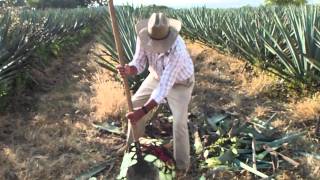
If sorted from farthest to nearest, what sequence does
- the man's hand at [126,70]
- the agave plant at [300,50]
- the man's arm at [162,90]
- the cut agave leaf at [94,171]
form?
the agave plant at [300,50] < the cut agave leaf at [94,171] < the man's hand at [126,70] < the man's arm at [162,90]

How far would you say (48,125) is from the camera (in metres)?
5.82

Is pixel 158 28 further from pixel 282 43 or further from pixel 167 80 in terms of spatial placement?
pixel 282 43

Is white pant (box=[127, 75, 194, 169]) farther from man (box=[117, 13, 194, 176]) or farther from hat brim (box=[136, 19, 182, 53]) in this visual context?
hat brim (box=[136, 19, 182, 53])

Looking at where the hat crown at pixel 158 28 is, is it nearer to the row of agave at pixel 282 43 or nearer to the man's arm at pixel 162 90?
the man's arm at pixel 162 90

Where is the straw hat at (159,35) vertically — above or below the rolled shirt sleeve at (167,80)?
above

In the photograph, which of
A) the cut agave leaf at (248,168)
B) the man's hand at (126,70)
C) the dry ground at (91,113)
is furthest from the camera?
the dry ground at (91,113)

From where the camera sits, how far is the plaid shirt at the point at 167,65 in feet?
13.1

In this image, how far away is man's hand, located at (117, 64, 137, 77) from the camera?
4090mm

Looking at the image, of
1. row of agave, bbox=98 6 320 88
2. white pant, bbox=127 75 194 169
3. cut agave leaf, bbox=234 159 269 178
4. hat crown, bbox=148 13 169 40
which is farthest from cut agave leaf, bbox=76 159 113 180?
row of agave, bbox=98 6 320 88

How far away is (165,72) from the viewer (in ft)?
13.3

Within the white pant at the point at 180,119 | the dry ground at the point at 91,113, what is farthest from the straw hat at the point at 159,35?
the dry ground at the point at 91,113

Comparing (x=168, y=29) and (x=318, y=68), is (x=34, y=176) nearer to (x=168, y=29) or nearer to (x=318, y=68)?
(x=168, y=29)

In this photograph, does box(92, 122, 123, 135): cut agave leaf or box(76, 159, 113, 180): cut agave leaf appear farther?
box(92, 122, 123, 135): cut agave leaf

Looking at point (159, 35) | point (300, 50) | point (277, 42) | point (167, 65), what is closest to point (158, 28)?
point (159, 35)
